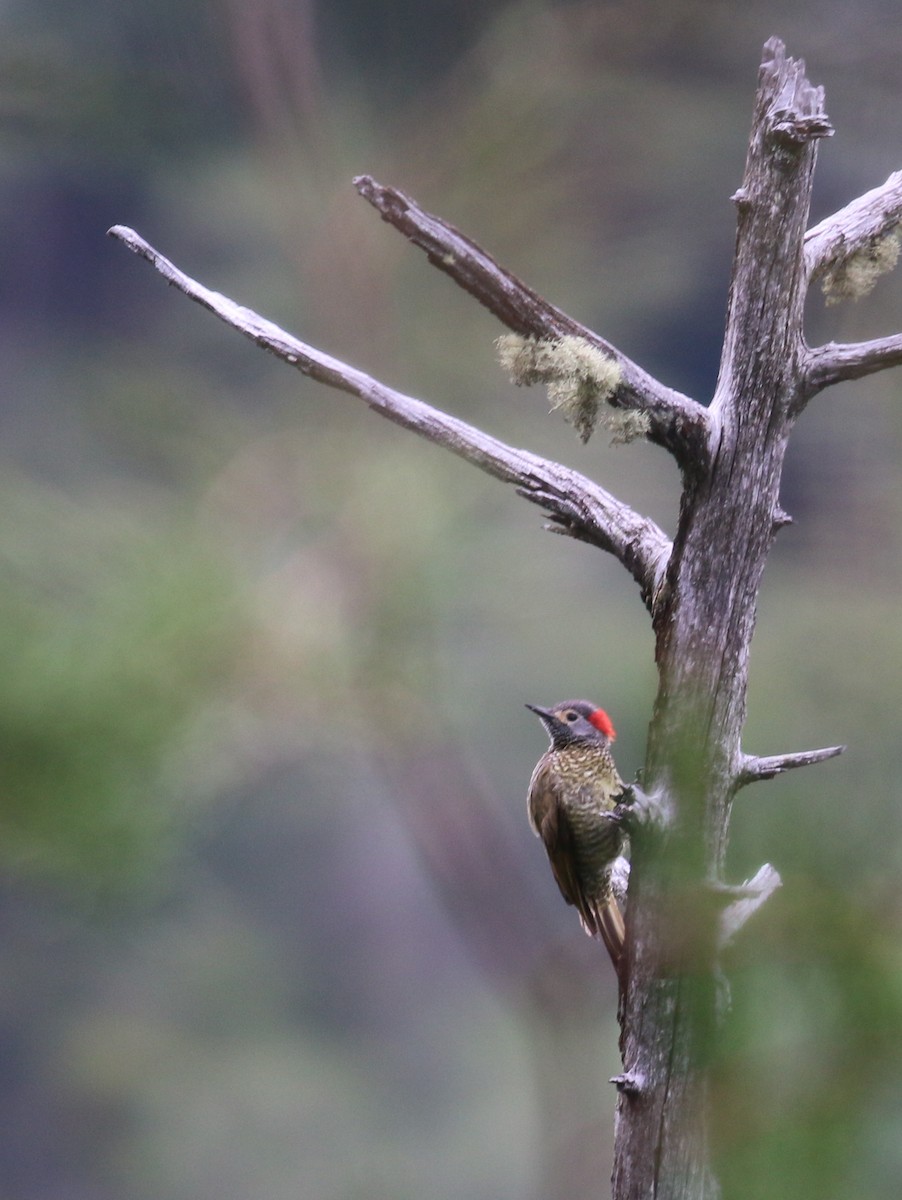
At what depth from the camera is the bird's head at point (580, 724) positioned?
1.54 m

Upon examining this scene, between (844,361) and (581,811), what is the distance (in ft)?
2.38

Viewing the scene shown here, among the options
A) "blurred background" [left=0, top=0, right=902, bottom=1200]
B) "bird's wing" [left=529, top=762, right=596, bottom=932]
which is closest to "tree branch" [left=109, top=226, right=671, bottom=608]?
"bird's wing" [left=529, top=762, right=596, bottom=932]

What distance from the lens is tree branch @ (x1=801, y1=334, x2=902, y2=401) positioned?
2.74ft

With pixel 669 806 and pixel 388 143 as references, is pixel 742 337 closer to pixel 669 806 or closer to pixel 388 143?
pixel 669 806

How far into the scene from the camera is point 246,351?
4766 millimetres

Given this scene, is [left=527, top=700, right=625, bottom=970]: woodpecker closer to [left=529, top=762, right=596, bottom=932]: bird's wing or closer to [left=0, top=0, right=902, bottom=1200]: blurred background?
[left=529, top=762, right=596, bottom=932]: bird's wing

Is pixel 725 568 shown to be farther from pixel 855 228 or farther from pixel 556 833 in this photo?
pixel 556 833

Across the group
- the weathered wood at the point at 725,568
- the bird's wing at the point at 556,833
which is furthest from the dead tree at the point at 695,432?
the bird's wing at the point at 556,833

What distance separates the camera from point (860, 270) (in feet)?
3.03

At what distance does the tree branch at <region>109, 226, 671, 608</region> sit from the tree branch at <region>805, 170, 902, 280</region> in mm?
239

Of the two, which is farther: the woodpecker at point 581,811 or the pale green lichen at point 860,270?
the woodpecker at point 581,811

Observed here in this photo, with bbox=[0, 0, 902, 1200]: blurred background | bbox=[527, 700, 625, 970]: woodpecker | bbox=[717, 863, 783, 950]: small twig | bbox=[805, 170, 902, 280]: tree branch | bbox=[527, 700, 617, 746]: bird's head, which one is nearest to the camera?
bbox=[717, 863, 783, 950]: small twig

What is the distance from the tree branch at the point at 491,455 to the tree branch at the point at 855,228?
9.4 inches

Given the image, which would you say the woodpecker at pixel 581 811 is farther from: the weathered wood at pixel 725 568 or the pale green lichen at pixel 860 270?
the pale green lichen at pixel 860 270
